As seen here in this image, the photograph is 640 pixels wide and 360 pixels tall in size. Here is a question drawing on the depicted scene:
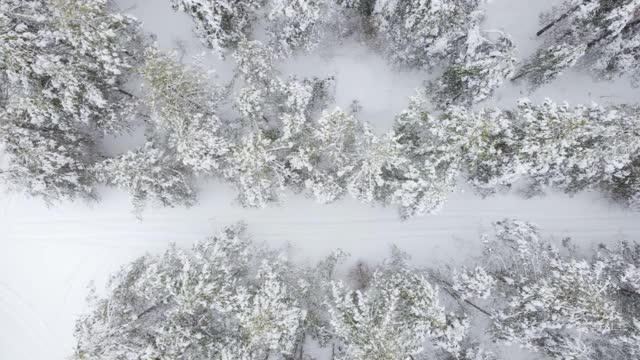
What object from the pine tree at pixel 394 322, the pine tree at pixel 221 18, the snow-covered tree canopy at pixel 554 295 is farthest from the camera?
the pine tree at pixel 221 18

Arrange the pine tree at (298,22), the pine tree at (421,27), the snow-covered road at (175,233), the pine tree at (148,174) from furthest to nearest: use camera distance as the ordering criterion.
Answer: the snow-covered road at (175,233) < the pine tree at (148,174) < the pine tree at (298,22) < the pine tree at (421,27)

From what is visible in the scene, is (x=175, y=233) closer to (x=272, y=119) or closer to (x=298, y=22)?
(x=272, y=119)

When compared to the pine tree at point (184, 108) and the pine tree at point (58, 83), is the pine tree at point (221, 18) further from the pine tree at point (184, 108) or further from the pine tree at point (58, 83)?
the pine tree at point (58, 83)

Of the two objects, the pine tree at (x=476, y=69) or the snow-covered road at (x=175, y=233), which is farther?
the snow-covered road at (x=175, y=233)

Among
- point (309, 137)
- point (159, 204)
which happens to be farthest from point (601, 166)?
point (159, 204)

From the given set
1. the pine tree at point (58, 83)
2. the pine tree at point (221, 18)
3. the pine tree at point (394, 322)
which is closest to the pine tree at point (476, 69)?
the pine tree at point (394, 322)

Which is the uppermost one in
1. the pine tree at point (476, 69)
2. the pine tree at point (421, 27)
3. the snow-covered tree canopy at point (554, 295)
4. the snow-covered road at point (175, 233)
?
the pine tree at point (421, 27)

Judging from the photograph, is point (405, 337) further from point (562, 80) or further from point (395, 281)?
point (562, 80)

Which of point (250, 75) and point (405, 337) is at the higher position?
point (250, 75)
